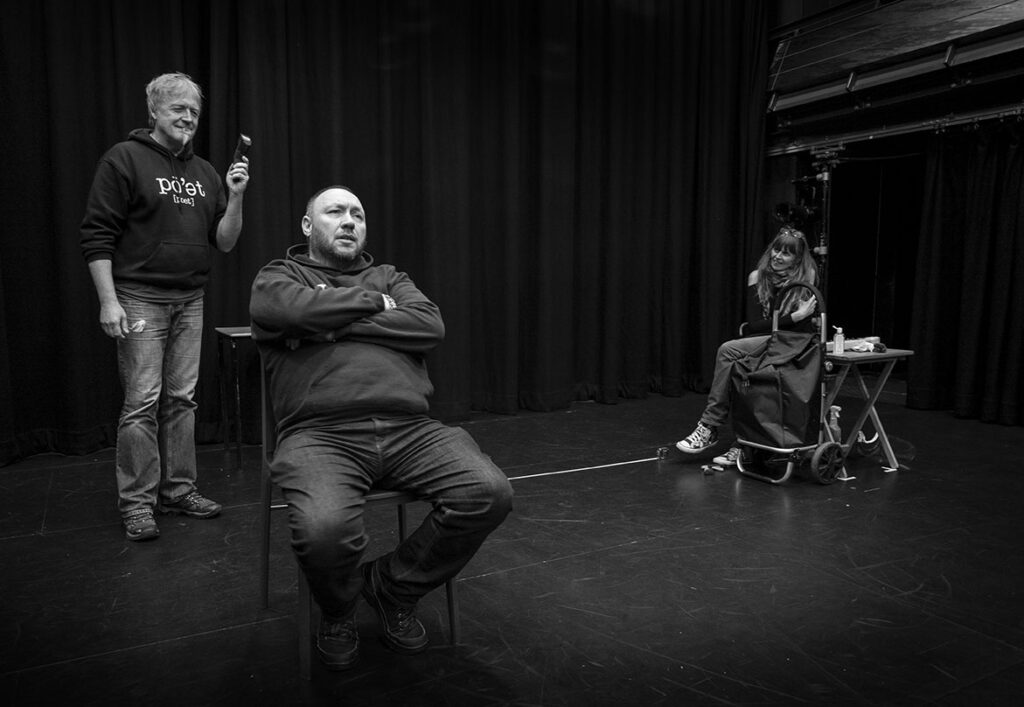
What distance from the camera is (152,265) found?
2.75m

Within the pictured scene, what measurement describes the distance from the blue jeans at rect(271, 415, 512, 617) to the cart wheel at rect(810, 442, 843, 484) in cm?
194

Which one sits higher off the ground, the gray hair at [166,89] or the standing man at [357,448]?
the gray hair at [166,89]

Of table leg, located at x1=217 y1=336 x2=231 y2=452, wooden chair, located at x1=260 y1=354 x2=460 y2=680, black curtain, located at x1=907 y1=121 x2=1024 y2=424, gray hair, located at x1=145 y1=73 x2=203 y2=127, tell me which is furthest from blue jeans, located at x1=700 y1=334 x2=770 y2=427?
gray hair, located at x1=145 y1=73 x2=203 y2=127

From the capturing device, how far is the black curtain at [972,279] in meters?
4.53

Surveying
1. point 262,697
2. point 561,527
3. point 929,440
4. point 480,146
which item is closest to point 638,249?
point 480,146

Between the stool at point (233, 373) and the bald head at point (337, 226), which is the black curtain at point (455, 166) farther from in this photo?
the bald head at point (337, 226)

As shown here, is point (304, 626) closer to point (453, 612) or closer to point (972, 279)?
point (453, 612)

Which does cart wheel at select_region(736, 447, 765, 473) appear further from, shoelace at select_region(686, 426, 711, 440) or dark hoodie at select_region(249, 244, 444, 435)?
dark hoodie at select_region(249, 244, 444, 435)

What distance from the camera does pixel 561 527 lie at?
9.60 feet

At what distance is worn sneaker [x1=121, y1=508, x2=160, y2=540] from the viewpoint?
2.72 m

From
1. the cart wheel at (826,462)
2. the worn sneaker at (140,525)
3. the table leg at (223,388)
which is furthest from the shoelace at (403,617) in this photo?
the table leg at (223,388)

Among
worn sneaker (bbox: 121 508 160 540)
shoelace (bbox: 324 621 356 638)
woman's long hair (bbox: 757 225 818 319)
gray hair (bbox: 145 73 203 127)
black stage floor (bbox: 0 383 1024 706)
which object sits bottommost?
black stage floor (bbox: 0 383 1024 706)

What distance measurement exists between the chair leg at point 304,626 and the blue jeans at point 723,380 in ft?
7.65

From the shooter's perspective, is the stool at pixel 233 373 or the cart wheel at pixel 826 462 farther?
the stool at pixel 233 373
